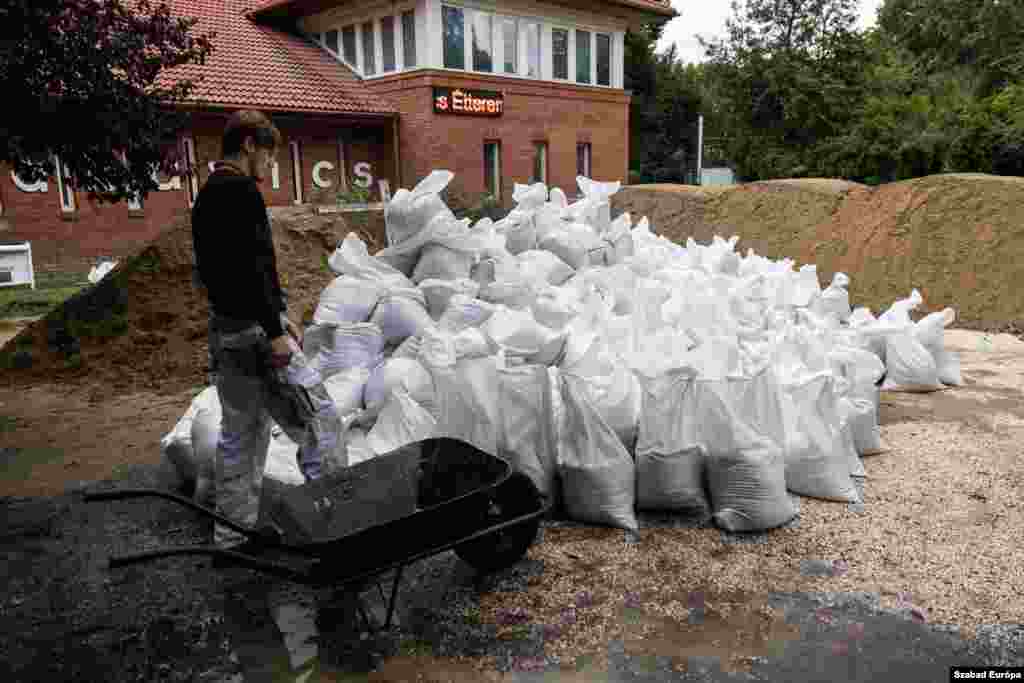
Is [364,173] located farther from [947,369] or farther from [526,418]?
[526,418]

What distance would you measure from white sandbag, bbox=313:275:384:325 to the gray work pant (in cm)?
93

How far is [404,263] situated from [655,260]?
1.86m

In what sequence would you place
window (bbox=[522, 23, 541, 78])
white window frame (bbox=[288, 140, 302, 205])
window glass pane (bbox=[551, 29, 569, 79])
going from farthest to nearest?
window glass pane (bbox=[551, 29, 569, 79]) → window (bbox=[522, 23, 541, 78]) → white window frame (bbox=[288, 140, 302, 205])

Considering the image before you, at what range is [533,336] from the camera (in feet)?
10.8

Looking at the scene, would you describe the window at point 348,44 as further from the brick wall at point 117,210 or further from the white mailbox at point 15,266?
the white mailbox at point 15,266

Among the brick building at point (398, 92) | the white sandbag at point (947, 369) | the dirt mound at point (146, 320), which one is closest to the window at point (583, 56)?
the brick building at point (398, 92)

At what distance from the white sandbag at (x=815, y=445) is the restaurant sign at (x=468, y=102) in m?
14.7

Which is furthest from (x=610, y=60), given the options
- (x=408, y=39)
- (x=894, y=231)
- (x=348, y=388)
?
(x=348, y=388)

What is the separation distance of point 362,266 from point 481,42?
14851 millimetres

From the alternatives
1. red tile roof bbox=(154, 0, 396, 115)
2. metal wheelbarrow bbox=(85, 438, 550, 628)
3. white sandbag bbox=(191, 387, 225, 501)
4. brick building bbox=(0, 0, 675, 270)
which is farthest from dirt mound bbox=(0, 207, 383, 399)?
red tile roof bbox=(154, 0, 396, 115)

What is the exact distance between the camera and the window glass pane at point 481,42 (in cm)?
1748

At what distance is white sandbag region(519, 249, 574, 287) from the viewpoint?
482 centimetres

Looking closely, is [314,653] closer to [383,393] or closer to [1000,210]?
[383,393]

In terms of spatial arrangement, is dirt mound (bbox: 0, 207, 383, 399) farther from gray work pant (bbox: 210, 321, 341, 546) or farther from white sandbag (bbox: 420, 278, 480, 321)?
gray work pant (bbox: 210, 321, 341, 546)
